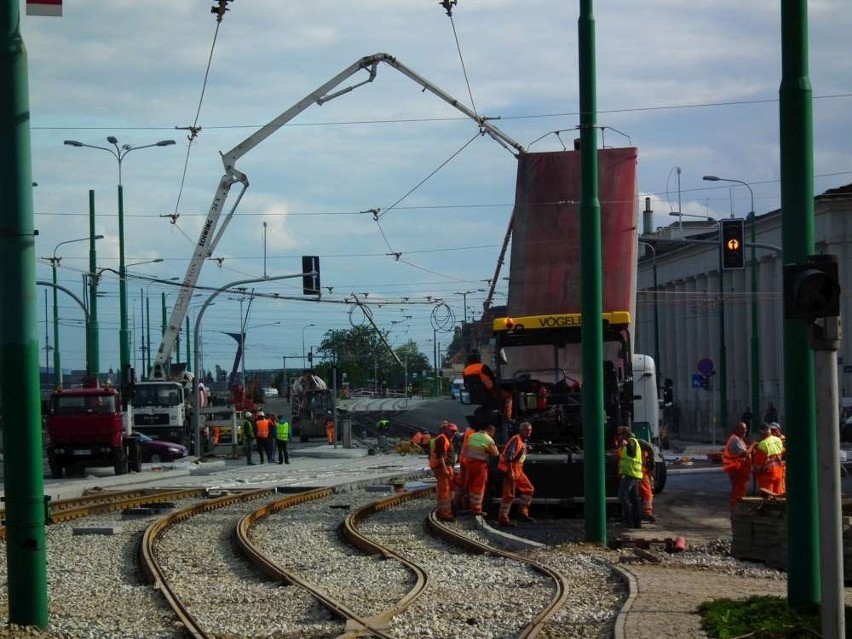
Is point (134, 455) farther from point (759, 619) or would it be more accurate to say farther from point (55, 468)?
point (759, 619)

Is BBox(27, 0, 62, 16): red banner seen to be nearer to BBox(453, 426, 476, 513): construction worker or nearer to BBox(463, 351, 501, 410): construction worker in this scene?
BBox(463, 351, 501, 410): construction worker

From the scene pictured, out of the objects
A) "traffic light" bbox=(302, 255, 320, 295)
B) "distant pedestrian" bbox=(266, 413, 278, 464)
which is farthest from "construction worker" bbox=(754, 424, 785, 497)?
"distant pedestrian" bbox=(266, 413, 278, 464)

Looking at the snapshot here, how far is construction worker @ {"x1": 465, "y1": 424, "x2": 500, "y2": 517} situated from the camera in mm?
19531

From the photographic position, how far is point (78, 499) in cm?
2603

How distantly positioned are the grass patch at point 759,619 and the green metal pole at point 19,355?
4.96 m

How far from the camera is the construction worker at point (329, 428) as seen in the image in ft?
185

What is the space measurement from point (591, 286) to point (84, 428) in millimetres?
22533

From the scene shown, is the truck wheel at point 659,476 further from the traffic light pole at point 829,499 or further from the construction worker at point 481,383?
the traffic light pole at point 829,499

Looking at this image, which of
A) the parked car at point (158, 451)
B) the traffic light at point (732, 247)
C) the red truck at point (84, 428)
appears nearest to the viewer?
the traffic light at point (732, 247)

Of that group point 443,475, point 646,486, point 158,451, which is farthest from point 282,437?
point 646,486

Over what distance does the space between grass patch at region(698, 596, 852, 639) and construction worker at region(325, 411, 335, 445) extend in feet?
147

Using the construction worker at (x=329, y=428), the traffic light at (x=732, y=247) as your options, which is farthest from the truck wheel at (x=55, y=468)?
the construction worker at (x=329, y=428)

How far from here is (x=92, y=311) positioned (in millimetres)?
45281

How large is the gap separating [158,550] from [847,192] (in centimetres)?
4346
